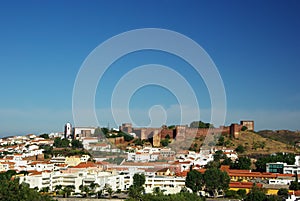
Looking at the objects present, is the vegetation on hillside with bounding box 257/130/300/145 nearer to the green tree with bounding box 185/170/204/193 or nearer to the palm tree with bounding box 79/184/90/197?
the green tree with bounding box 185/170/204/193

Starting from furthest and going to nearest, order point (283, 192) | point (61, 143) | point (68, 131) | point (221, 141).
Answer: point (68, 131) < point (61, 143) < point (221, 141) < point (283, 192)

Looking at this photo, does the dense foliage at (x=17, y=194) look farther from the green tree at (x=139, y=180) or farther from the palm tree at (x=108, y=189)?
the green tree at (x=139, y=180)

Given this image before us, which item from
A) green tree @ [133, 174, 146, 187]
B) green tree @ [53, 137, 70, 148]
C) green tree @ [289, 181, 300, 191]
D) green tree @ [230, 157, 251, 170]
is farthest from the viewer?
green tree @ [53, 137, 70, 148]

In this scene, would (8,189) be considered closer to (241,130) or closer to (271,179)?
(271,179)

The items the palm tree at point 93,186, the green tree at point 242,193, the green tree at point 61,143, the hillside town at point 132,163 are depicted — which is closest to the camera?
the green tree at point 242,193

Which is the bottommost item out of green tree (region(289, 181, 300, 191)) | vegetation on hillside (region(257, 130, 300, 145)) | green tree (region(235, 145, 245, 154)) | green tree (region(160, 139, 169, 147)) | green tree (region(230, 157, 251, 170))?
green tree (region(289, 181, 300, 191))

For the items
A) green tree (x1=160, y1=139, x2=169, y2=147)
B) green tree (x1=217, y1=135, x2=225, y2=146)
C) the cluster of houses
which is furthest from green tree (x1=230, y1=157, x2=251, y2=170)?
green tree (x1=160, y1=139, x2=169, y2=147)

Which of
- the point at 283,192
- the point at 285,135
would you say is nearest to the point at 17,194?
the point at 283,192

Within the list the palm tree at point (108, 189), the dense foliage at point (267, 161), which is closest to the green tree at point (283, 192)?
the palm tree at point (108, 189)

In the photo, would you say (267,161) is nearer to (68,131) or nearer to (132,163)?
(132,163)
